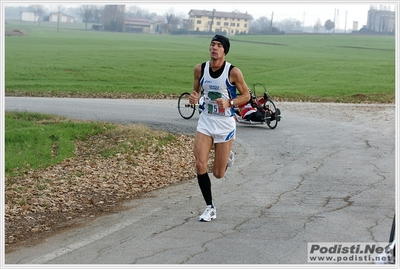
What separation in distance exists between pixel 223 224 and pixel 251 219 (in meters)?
0.41

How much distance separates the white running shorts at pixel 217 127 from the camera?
8.30m

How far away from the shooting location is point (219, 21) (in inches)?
5842

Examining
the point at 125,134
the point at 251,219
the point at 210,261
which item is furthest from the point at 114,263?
the point at 125,134

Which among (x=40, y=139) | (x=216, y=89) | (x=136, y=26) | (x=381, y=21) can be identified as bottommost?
(x=40, y=139)

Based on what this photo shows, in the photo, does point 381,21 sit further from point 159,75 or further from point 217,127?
point 217,127

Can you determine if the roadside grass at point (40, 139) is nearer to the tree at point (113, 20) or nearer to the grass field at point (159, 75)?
the grass field at point (159, 75)

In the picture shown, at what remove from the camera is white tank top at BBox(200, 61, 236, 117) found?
26.7 feet

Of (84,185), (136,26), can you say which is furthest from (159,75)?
(136,26)

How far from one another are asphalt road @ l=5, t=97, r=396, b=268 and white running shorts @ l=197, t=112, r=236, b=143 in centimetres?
96

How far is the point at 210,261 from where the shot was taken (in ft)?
20.8

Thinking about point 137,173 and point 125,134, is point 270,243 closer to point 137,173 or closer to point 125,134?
point 137,173

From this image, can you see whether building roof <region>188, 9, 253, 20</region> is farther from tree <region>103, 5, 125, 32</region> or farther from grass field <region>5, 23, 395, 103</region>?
grass field <region>5, 23, 395, 103</region>

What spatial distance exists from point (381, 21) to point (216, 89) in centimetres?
14742

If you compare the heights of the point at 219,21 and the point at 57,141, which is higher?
the point at 219,21
